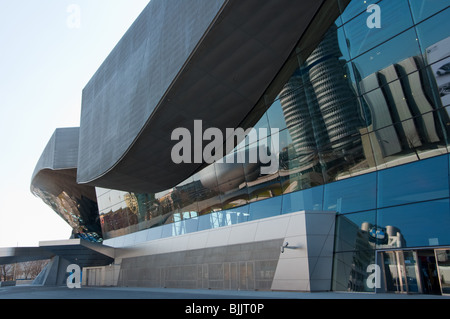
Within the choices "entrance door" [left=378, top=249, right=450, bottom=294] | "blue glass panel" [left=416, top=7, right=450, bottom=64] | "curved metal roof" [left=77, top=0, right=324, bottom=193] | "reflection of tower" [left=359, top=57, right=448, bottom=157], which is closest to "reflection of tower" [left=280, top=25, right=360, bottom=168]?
"reflection of tower" [left=359, top=57, right=448, bottom=157]

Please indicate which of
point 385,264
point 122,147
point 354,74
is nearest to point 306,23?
point 354,74

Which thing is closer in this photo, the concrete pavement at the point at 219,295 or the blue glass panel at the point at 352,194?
the concrete pavement at the point at 219,295

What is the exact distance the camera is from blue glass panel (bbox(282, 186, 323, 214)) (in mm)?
16859

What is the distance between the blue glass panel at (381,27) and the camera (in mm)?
13930

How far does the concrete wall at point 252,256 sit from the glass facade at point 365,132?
2.63 ft

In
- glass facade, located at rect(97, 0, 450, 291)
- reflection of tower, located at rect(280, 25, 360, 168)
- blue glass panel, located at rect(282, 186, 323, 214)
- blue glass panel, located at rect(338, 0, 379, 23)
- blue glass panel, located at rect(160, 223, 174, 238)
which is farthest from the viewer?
blue glass panel, located at rect(160, 223, 174, 238)

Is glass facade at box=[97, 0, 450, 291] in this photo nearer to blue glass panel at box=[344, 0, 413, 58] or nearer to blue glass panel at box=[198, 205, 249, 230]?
blue glass panel at box=[344, 0, 413, 58]

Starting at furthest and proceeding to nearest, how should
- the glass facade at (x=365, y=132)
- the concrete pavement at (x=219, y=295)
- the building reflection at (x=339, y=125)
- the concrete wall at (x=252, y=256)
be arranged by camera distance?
1. the concrete wall at (x=252, y=256)
2. the building reflection at (x=339, y=125)
3. the glass facade at (x=365, y=132)
4. the concrete pavement at (x=219, y=295)

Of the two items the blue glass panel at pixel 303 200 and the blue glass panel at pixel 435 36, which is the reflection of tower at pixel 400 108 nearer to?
the blue glass panel at pixel 435 36

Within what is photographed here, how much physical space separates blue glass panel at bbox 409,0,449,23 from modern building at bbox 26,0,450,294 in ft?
0.13

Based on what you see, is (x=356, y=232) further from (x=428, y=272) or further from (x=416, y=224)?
(x=428, y=272)

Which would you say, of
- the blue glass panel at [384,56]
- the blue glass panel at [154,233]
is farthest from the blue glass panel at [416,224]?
the blue glass panel at [154,233]

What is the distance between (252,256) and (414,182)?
7.98 meters
